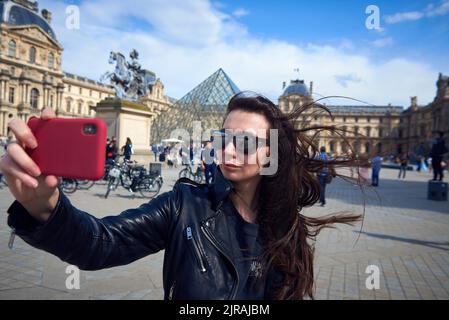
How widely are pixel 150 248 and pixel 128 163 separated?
9.89 metres

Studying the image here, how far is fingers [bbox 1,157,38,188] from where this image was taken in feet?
2.74

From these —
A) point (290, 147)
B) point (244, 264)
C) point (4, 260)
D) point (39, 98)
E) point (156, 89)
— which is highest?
point (156, 89)

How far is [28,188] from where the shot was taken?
3.03 ft

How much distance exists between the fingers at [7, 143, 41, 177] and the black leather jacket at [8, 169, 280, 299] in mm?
181

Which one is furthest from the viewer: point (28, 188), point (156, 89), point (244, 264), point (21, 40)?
point (156, 89)

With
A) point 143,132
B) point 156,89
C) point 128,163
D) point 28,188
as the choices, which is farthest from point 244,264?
point 156,89

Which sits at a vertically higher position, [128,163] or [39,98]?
[39,98]

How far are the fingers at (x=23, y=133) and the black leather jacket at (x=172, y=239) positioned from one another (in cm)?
23

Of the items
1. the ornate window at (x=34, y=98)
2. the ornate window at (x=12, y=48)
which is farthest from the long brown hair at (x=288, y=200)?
the ornate window at (x=12, y=48)

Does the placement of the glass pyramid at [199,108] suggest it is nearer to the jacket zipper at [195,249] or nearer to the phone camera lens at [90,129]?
the jacket zipper at [195,249]

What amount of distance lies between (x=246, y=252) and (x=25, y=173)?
2.87ft

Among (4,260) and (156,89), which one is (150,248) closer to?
(4,260)

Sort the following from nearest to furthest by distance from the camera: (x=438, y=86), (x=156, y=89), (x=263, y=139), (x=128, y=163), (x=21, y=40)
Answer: (x=263, y=139)
(x=128, y=163)
(x=21, y=40)
(x=438, y=86)
(x=156, y=89)

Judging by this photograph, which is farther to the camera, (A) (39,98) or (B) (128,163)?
(A) (39,98)
